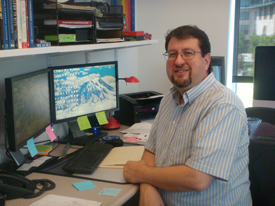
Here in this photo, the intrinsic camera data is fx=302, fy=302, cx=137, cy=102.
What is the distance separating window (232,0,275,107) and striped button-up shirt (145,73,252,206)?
6.01 feet

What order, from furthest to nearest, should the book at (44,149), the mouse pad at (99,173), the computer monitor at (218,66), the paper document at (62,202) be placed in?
the computer monitor at (218,66) → the book at (44,149) → the mouse pad at (99,173) → the paper document at (62,202)

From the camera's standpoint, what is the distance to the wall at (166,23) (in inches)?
113

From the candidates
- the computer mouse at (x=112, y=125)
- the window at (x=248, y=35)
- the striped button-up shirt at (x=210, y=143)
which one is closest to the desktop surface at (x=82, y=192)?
the striped button-up shirt at (x=210, y=143)

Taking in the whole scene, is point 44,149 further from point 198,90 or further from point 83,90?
point 198,90

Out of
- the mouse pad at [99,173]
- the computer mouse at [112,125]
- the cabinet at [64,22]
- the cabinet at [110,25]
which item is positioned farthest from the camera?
the computer mouse at [112,125]

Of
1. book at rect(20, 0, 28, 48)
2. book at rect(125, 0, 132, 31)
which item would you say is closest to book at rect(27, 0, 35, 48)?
book at rect(20, 0, 28, 48)

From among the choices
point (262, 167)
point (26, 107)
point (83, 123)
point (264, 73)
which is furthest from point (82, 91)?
point (264, 73)

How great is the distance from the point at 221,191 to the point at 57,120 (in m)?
1.07

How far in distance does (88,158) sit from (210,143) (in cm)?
71

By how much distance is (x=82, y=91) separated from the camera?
199cm

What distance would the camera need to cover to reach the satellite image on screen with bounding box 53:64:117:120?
1872 mm

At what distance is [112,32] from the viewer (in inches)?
84.0

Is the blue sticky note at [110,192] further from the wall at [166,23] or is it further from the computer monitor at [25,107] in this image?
the wall at [166,23]

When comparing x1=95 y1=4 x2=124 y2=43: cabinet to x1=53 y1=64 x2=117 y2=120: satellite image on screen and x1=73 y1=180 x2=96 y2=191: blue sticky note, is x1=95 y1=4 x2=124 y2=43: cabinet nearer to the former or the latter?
x1=53 y1=64 x2=117 y2=120: satellite image on screen
